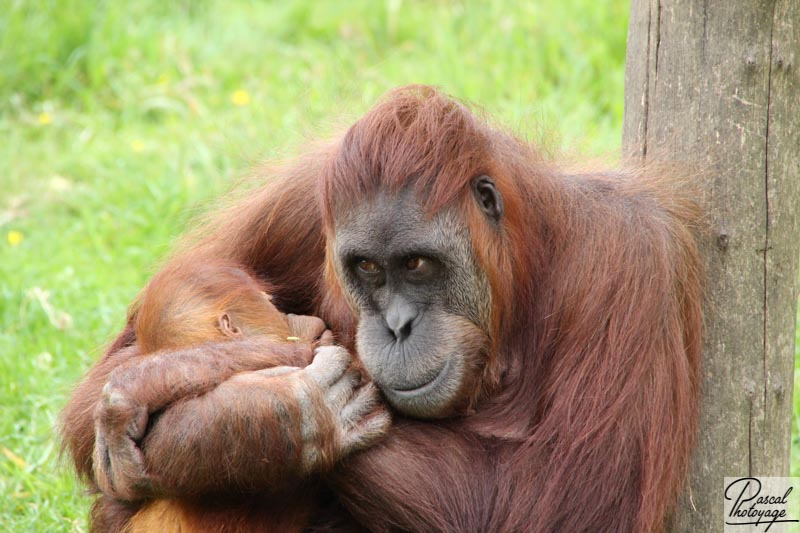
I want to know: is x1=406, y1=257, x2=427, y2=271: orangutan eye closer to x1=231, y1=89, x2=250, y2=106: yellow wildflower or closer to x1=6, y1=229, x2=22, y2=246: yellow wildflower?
x1=6, y1=229, x2=22, y2=246: yellow wildflower

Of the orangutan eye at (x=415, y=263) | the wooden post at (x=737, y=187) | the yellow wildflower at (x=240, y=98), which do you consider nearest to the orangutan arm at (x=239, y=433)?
the orangutan eye at (x=415, y=263)

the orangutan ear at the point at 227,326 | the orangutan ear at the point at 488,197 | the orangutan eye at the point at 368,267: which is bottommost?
the orangutan ear at the point at 227,326

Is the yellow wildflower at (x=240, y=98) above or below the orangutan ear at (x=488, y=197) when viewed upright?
above

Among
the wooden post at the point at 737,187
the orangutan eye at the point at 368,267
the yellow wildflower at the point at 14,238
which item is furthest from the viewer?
the yellow wildflower at the point at 14,238

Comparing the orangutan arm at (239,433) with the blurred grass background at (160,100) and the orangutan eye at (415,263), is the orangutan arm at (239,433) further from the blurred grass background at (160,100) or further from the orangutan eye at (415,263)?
the blurred grass background at (160,100)

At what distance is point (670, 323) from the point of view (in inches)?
126

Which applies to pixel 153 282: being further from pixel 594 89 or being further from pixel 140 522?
pixel 594 89

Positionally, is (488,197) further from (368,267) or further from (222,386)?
(222,386)

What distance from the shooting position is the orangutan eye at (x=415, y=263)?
320 centimetres

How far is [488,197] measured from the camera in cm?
331

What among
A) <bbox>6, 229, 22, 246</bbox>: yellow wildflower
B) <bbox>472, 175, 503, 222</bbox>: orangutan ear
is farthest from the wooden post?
<bbox>6, 229, 22, 246</bbox>: yellow wildflower

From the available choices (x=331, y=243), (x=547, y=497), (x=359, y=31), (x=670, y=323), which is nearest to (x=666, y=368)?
(x=670, y=323)

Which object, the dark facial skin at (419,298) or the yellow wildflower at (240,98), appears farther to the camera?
the yellow wildflower at (240,98)

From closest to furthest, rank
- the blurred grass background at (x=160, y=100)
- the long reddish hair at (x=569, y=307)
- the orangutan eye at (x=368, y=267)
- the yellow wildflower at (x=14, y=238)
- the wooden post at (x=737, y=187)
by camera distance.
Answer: the long reddish hair at (x=569, y=307) < the orangutan eye at (x=368, y=267) < the wooden post at (x=737, y=187) < the blurred grass background at (x=160, y=100) < the yellow wildflower at (x=14, y=238)
